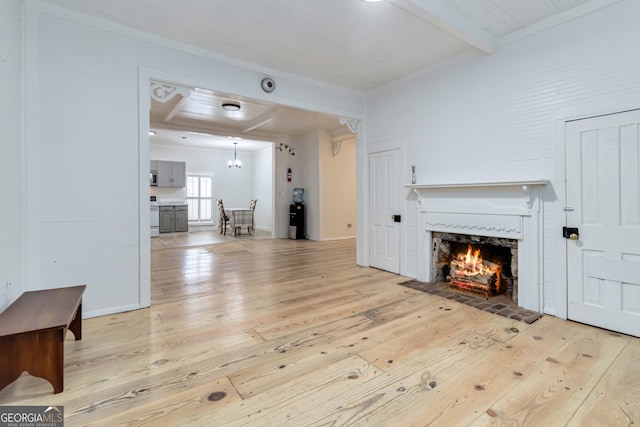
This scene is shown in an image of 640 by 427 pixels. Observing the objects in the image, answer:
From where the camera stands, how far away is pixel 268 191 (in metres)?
10.7

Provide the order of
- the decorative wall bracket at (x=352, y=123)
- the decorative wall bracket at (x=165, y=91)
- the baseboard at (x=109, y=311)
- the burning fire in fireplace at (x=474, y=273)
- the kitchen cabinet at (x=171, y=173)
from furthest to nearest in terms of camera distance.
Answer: the kitchen cabinet at (x=171, y=173), the decorative wall bracket at (x=352, y=123), the burning fire in fireplace at (x=474, y=273), the decorative wall bracket at (x=165, y=91), the baseboard at (x=109, y=311)

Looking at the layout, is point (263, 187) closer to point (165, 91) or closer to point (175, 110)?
point (175, 110)

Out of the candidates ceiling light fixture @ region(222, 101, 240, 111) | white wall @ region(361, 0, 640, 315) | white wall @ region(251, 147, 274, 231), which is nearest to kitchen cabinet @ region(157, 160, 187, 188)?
white wall @ region(251, 147, 274, 231)

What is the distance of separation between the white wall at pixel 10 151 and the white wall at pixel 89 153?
0.15 ft

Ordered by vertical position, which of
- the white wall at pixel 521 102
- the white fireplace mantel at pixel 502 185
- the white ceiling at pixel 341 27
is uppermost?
the white ceiling at pixel 341 27

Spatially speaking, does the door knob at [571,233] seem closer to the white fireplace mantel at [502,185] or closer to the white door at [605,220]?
the white door at [605,220]

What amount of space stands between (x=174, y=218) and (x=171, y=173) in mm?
1468

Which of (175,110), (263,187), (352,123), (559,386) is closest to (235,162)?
(263,187)

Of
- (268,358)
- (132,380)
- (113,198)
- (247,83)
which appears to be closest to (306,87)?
(247,83)

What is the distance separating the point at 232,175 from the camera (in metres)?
11.1

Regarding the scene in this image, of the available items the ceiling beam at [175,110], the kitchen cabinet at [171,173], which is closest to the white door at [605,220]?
the ceiling beam at [175,110]

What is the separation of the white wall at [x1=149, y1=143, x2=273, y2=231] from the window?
203mm

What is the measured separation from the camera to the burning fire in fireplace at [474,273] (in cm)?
348

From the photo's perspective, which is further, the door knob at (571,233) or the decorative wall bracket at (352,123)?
the decorative wall bracket at (352,123)
